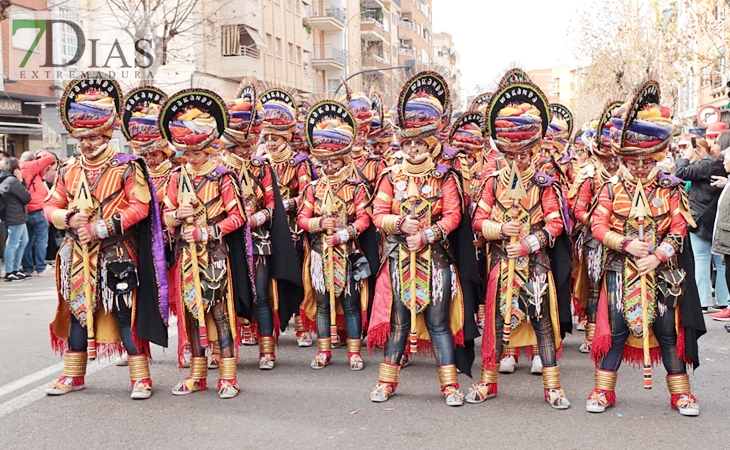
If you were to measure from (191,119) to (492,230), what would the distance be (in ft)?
7.32

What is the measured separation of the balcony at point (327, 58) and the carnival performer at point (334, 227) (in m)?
36.8

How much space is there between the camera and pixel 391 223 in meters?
5.30

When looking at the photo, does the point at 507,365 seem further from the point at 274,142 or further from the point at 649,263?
the point at 274,142

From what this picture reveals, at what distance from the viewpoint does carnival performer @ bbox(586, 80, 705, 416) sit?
4945 millimetres

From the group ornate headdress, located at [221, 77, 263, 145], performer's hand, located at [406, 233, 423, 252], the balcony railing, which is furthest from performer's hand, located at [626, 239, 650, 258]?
the balcony railing

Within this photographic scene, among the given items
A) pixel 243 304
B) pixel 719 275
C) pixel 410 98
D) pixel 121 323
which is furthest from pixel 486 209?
pixel 719 275

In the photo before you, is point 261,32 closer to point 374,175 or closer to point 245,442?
point 374,175

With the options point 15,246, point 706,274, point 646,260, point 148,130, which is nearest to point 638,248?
point 646,260

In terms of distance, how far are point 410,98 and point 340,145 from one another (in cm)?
105

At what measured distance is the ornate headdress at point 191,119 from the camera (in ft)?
17.8

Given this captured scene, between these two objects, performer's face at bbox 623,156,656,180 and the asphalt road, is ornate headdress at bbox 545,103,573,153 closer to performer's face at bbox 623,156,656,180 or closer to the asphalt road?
the asphalt road

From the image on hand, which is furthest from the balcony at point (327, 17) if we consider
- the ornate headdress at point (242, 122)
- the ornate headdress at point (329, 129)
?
the ornate headdress at point (329, 129)

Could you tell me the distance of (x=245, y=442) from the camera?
4.67 m

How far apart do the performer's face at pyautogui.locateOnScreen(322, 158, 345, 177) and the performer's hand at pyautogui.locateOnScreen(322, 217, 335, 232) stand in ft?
1.30
